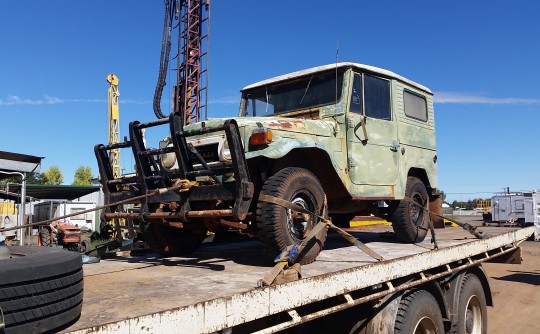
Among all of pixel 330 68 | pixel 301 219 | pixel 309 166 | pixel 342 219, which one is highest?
pixel 330 68

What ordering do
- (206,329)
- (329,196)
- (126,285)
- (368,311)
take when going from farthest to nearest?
(329,196)
(368,311)
(126,285)
(206,329)

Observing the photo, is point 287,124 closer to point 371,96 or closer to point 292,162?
point 292,162

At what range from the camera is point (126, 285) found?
10.5ft

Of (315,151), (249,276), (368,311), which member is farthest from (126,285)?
(315,151)

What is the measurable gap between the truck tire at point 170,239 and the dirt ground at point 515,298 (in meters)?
4.87

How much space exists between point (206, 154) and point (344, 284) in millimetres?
1839

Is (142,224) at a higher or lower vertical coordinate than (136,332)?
higher

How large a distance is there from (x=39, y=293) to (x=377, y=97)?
14.9ft

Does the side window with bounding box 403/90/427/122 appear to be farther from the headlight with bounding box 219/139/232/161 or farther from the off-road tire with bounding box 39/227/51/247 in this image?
the off-road tire with bounding box 39/227/51/247

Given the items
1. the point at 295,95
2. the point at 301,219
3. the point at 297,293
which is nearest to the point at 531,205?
the point at 295,95

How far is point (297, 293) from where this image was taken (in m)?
2.93

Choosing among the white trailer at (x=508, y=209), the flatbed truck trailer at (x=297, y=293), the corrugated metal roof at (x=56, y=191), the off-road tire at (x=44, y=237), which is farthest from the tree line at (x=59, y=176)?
the flatbed truck trailer at (x=297, y=293)

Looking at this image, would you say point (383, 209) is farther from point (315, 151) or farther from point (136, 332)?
point (136, 332)

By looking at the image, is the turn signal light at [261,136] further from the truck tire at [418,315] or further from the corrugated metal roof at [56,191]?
the corrugated metal roof at [56,191]
